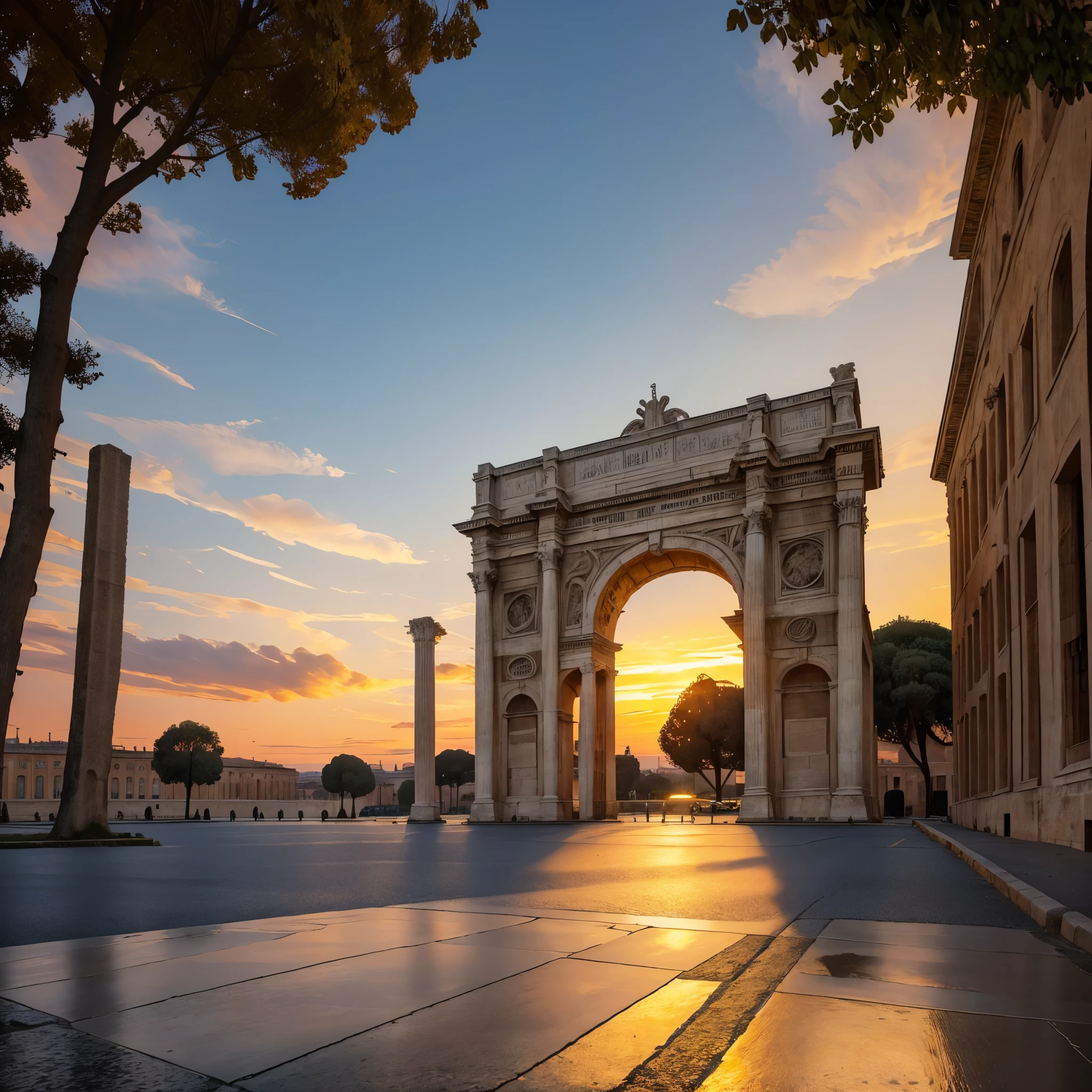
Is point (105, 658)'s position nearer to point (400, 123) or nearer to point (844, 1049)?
point (400, 123)

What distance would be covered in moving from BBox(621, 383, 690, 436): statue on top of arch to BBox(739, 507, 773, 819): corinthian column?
618 cm

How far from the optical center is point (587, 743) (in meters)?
35.5

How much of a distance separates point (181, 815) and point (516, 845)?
70893mm

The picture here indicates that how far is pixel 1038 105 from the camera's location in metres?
15.5

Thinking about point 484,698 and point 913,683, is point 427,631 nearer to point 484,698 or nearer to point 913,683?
point 484,698

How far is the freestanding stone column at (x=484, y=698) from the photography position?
120 feet

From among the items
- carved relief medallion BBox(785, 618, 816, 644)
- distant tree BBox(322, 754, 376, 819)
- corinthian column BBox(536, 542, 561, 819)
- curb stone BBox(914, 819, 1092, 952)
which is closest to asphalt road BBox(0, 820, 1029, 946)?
curb stone BBox(914, 819, 1092, 952)

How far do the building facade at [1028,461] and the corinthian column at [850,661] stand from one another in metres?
3.30

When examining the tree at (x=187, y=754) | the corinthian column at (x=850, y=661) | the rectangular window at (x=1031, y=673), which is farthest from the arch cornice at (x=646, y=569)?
the tree at (x=187, y=754)

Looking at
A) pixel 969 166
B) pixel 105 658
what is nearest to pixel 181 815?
pixel 105 658

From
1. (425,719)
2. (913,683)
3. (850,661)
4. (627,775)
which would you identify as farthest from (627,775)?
(850,661)

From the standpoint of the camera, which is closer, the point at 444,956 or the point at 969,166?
the point at 444,956

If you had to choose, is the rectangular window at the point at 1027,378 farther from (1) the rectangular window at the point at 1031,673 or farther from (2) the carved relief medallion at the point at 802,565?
(2) the carved relief medallion at the point at 802,565

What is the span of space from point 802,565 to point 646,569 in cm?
736
